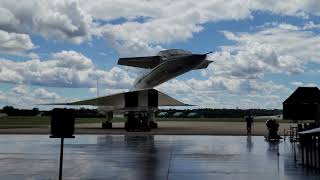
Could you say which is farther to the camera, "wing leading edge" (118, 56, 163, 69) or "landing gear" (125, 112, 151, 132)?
"wing leading edge" (118, 56, 163, 69)

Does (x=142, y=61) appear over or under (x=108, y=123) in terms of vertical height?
over

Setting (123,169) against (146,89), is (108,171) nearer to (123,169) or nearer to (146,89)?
(123,169)

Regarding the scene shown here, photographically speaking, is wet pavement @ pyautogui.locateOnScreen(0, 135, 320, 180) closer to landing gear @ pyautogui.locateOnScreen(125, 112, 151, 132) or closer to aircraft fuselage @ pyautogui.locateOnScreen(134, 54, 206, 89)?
aircraft fuselage @ pyautogui.locateOnScreen(134, 54, 206, 89)

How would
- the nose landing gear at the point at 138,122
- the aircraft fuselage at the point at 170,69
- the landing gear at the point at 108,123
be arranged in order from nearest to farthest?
the aircraft fuselage at the point at 170,69
the nose landing gear at the point at 138,122
the landing gear at the point at 108,123

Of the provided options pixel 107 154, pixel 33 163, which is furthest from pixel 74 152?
pixel 33 163

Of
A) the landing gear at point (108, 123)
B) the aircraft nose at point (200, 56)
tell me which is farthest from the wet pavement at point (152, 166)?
the landing gear at point (108, 123)

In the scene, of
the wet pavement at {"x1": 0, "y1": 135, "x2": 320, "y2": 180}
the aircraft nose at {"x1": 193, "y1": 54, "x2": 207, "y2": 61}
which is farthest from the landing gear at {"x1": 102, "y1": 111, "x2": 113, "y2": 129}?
the wet pavement at {"x1": 0, "y1": 135, "x2": 320, "y2": 180}

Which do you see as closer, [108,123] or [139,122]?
[139,122]

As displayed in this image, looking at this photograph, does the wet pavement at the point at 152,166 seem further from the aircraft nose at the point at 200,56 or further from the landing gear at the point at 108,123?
the landing gear at the point at 108,123

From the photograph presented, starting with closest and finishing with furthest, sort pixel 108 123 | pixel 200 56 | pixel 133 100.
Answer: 1. pixel 200 56
2. pixel 133 100
3. pixel 108 123

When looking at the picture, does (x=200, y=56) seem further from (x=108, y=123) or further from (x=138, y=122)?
(x=108, y=123)

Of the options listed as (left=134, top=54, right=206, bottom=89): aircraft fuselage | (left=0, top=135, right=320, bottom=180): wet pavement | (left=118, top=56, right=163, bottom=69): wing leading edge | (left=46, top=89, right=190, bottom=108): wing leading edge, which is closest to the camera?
(left=0, top=135, right=320, bottom=180): wet pavement

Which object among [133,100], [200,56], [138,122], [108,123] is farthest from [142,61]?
[200,56]

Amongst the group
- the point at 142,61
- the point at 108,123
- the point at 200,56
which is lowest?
the point at 108,123
